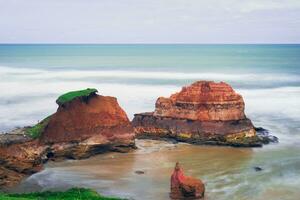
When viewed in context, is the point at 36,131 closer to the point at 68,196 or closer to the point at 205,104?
the point at 68,196

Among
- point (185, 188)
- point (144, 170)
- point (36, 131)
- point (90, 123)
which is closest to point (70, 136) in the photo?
point (90, 123)

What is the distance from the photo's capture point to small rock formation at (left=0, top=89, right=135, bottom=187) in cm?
3859

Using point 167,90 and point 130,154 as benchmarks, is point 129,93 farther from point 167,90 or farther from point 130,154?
point 130,154

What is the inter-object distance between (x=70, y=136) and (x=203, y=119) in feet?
42.7

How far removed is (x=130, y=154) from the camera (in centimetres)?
4609

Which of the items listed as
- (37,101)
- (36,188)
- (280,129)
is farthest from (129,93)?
(36,188)

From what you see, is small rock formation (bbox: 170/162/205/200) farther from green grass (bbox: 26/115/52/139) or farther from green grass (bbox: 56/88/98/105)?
green grass (bbox: 56/88/98/105)

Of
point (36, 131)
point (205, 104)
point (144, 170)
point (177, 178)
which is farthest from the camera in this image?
point (205, 104)

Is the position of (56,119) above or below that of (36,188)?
above

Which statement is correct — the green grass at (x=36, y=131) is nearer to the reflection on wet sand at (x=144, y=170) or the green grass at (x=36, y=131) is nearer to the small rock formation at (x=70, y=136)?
the small rock formation at (x=70, y=136)

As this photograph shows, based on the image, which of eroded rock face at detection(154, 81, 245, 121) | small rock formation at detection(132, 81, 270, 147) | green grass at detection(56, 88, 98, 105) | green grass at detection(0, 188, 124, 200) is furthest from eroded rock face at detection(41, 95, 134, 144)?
green grass at detection(0, 188, 124, 200)

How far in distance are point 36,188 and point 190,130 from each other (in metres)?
18.0

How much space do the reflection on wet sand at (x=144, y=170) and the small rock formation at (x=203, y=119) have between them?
1708 mm

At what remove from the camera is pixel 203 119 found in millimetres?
50375
